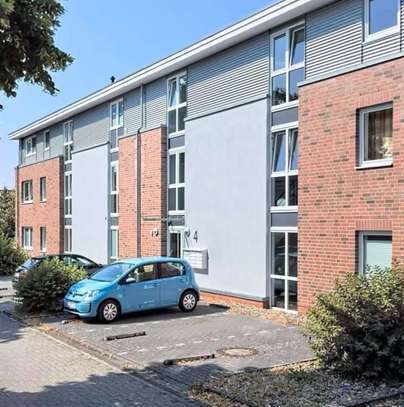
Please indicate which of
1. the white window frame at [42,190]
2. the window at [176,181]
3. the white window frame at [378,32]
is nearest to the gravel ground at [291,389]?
the white window frame at [378,32]

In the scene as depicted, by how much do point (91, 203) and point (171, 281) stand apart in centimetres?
1237

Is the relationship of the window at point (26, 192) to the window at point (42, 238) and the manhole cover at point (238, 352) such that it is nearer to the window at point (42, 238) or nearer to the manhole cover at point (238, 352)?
the window at point (42, 238)

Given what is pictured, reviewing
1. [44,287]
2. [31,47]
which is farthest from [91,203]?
[31,47]

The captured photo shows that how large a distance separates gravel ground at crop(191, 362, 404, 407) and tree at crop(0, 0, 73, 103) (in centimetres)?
429

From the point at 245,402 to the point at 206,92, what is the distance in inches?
496

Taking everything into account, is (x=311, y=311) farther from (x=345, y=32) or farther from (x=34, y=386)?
(x=345, y=32)

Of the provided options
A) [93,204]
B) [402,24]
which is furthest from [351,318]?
[93,204]

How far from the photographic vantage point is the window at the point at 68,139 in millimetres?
29288

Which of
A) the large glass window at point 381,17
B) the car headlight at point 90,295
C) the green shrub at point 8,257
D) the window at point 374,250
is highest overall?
the large glass window at point 381,17

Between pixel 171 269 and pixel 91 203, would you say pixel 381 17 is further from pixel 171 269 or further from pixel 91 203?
pixel 91 203

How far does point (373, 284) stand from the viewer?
27.5 ft

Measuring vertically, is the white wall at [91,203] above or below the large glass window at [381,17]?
below

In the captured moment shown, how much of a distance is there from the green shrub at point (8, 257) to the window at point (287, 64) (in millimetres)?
18451

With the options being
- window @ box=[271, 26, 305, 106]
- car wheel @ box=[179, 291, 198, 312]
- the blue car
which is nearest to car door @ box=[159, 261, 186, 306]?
the blue car
